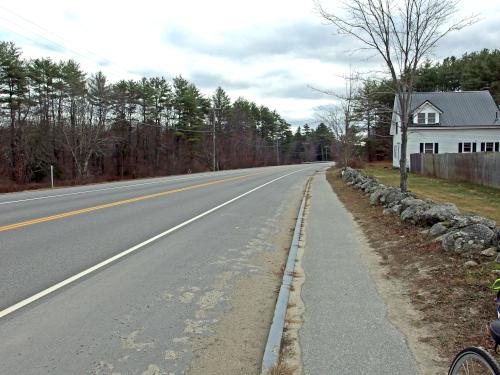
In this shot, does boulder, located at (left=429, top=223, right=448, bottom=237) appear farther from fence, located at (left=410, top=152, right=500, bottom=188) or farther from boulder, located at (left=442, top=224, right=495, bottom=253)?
fence, located at (left=410, top=152, right=500, bottom=188)

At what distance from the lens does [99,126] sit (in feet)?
155

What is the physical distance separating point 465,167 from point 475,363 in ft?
79.7

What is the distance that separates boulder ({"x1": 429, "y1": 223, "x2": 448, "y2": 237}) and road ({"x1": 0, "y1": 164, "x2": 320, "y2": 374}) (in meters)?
3.01

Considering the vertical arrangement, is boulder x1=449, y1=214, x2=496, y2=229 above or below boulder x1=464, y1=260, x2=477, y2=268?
above

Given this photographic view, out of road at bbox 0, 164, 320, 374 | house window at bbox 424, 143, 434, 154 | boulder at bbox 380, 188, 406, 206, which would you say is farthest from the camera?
house window at bbox 424, 143, 434, 154

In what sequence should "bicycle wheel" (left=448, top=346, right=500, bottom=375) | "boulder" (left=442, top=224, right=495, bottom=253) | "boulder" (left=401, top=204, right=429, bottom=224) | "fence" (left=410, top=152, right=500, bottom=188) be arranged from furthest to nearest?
"fence" (left=410, top=152, right=500, bottom=188) → "boulder" (left=401, top=204, right=429, bottom=224) → "boulder" (left=442, top=224, right=495, bottom=253) → "bicycle wheel" (left=448, top=346, right=500, bottom=375)

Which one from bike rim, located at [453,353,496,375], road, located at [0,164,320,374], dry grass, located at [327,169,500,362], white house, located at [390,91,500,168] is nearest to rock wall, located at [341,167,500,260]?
dry grass, located at [327,169,500,362]

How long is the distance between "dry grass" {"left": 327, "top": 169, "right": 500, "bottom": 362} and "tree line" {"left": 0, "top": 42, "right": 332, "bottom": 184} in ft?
118

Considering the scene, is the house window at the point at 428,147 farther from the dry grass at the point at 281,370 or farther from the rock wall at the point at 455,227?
the dry grass at the point at 281,370

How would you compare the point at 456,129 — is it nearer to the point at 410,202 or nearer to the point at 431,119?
the point at 431,119

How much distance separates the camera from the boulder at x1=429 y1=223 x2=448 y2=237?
27.5 ft

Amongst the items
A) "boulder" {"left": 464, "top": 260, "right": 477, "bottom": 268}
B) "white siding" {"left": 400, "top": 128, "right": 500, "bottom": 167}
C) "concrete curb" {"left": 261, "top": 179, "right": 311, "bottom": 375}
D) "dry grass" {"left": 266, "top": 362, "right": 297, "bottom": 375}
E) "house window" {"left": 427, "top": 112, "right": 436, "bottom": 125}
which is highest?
"house window" {"left": 427, "top": 112, "right": 436, "bottom": 125}

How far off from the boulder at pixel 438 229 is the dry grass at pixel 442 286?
16cm

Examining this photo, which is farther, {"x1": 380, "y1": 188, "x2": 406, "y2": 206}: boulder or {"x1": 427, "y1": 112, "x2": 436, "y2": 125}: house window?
{"x1": 427, "y1": 112, "x2": 436, "y2": 125}: house window
